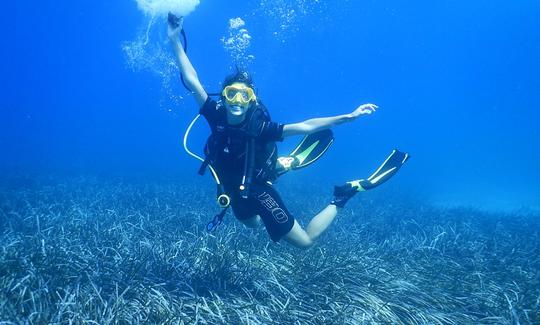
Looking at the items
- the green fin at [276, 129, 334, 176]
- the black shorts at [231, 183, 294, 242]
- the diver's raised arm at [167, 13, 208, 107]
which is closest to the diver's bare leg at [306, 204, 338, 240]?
the black shorts at [231, 183, 294, 242]

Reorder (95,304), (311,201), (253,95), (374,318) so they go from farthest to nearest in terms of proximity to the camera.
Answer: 1. (311,201)
2. (253,95)
3. (374,318)
4. (95,304)

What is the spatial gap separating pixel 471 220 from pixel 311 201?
4.69 metres

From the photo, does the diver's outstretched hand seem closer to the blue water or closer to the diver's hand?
the diver's hand

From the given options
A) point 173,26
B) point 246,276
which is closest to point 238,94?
point 173,26

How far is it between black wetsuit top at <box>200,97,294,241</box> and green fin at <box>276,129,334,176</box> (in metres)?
1.13

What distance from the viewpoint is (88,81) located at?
110 metres

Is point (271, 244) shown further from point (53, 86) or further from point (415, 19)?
point (53, 86)

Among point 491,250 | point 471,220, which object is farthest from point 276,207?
point 471,220

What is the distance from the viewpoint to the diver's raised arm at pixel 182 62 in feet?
16.1

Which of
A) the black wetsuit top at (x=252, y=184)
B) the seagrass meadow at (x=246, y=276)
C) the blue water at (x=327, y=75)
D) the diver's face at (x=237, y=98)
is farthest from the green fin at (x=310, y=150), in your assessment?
the blue water at (x=327, y=75)

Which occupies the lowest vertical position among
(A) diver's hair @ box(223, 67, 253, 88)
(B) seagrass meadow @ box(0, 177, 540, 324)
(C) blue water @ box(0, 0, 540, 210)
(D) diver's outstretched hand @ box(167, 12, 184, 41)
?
(B) seagrass meadow @ box(0, 177, 540, 324)

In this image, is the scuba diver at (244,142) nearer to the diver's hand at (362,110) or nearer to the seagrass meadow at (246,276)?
the diver's hand at (362,110)

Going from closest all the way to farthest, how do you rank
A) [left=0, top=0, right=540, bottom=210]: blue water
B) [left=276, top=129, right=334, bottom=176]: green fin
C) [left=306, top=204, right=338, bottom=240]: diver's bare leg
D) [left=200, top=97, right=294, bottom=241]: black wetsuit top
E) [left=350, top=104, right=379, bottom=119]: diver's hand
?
[left=200, top=97, right=294, bottom=241]: black wetsuit top → [left=350, top=104, right=379, bottom=119]: diver's hand → [left=306, top=204, right=338, bottom=240]: diver's bare leg → [left=276, top=129, right=334, bottom=176]: green fin → [left=0, top=0, right=540, bottom=210]: blue water

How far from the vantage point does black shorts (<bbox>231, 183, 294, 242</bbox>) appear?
507cm
